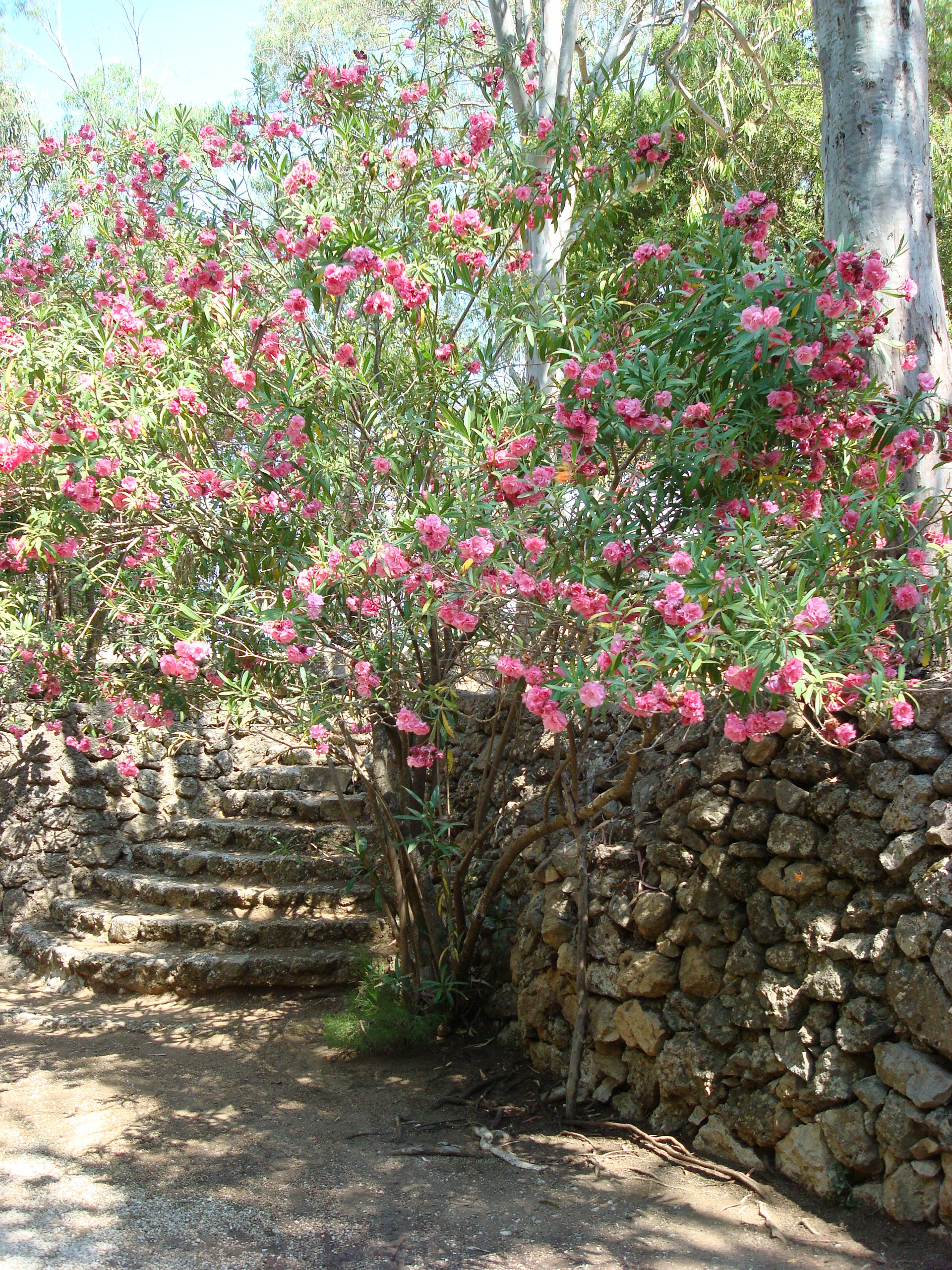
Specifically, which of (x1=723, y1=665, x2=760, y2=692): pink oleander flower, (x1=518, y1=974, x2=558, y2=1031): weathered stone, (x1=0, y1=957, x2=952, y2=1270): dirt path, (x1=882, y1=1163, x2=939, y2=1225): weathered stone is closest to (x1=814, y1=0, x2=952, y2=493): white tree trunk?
(x1=723, y1=665, x2=760, y2=692): pink oleander flower

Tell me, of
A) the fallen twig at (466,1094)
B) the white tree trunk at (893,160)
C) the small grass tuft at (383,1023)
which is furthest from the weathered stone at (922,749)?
the small grass tuft at (383,1023)

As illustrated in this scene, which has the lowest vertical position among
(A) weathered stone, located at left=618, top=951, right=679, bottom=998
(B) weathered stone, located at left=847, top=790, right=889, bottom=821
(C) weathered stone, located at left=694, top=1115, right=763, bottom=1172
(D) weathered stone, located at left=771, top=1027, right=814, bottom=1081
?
(C) weathered stone, located at left=694, top=1115, right=763, bottom=1172

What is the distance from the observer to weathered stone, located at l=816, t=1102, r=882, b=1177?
316 centimetres

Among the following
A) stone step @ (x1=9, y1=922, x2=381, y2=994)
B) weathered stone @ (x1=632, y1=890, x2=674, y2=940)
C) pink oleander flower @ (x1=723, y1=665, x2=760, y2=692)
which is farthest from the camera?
stone step @ (x1=9, y1=922, x2=381, y2=994)

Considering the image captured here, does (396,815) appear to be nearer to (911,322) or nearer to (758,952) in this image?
(758,952)

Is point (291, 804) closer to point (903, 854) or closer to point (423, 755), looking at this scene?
point (423, 755)

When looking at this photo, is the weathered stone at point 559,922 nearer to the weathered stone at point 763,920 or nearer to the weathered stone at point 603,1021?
the weathered stone at point 603,1021

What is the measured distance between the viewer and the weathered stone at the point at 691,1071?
3.64 meters

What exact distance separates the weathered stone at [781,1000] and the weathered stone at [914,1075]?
0.30m

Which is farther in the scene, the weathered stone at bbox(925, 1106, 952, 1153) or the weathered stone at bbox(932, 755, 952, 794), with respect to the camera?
the weathered stone at bbox(932, 755, 952, 794)

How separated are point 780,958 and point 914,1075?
57 cm

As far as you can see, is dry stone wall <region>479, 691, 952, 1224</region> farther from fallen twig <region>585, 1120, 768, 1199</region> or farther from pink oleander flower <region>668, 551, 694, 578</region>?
pink oleander flower <region>668, 551, 694, 578</region>

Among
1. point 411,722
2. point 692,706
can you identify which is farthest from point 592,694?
point 411,722

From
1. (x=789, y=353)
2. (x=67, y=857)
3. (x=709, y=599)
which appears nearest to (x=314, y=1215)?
(x=709, y=599)
